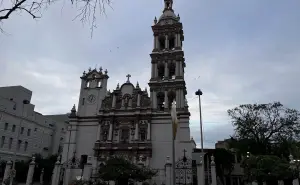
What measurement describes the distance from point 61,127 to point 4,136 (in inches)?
563

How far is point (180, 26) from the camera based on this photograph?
119 feet

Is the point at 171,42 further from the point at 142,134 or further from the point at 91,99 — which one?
the point at 142,134

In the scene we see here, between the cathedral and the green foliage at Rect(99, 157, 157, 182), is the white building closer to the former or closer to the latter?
the cathedral

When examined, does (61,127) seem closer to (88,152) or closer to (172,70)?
(88,152)

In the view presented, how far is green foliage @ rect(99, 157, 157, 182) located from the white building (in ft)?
58.6

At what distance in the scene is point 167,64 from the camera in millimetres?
35031

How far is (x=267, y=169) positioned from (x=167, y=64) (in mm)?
17559

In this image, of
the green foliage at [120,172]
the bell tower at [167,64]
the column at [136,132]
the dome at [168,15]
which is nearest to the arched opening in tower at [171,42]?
the bell tower at [167,64]

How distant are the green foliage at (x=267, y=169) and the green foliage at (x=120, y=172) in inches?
434

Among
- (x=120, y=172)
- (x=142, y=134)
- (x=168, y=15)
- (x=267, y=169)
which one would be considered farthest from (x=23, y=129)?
(x=267, y=169)

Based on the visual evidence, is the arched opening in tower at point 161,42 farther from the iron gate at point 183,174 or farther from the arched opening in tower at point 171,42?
the iron gate at point 183,174

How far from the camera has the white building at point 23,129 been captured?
117ft

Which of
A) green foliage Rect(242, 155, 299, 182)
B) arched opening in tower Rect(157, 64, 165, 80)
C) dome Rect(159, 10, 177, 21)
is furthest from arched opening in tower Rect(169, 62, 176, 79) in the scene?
green foliage Rect(242, 155, 299, 182)

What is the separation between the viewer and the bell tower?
107 ft
